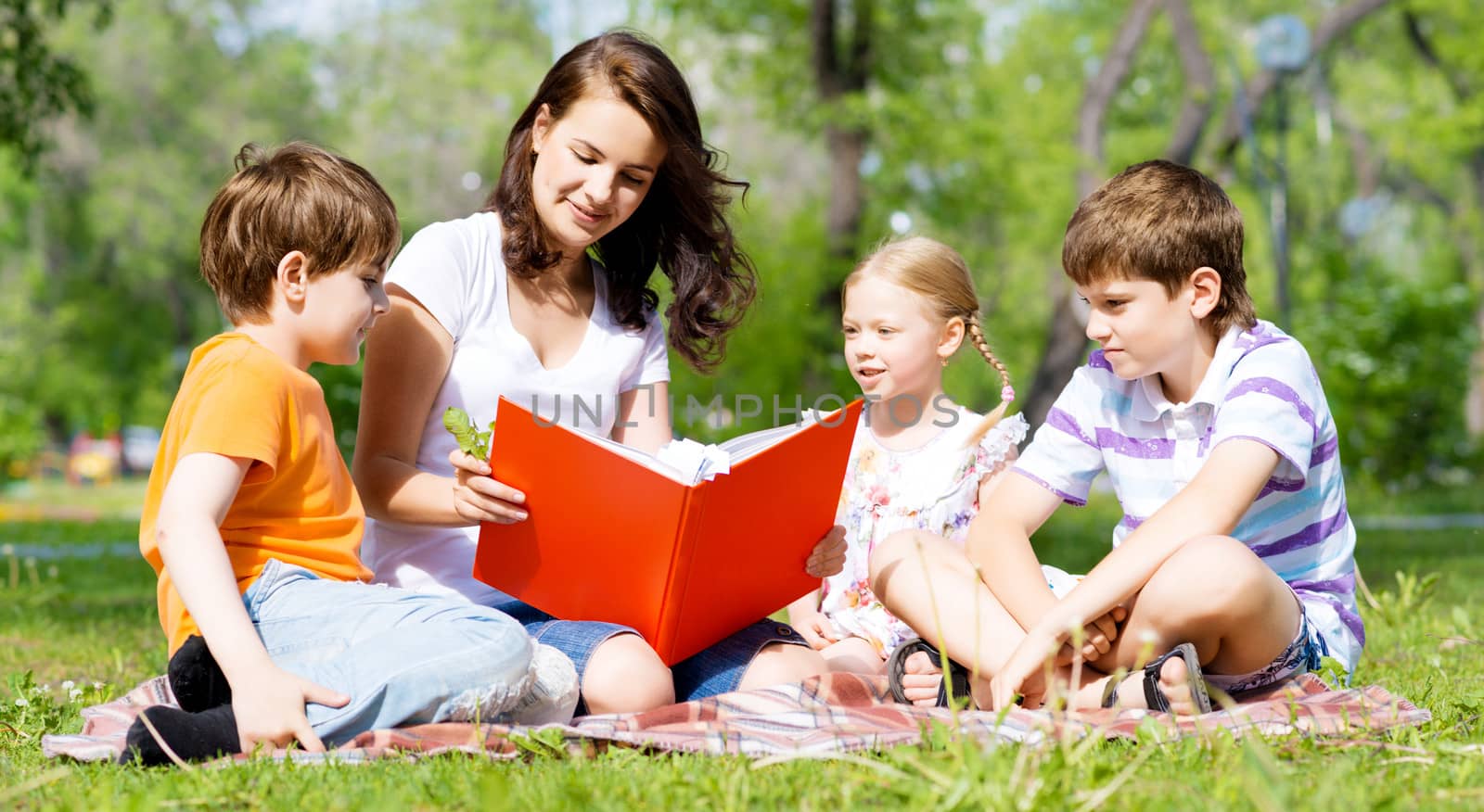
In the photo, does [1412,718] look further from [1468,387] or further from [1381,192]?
[1381,192]

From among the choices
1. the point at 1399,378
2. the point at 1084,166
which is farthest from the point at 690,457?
the point at 1399,378

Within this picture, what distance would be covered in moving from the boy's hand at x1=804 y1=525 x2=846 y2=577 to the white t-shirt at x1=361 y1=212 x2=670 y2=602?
0.68m

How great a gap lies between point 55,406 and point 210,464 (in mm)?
32185

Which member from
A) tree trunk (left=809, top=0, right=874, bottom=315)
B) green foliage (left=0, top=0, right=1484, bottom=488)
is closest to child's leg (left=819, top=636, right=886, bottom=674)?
tree trunk (left=809, top=0, right=874, bottom=315)

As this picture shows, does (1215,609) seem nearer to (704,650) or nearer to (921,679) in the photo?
(921,679)

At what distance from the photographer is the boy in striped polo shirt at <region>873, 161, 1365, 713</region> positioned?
2.51 meters

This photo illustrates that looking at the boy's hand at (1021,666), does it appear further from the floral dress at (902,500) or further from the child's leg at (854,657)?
the floral dress at (902,500)

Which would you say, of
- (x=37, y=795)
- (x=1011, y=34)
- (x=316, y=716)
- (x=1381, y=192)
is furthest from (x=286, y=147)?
(x=1381, y=192)

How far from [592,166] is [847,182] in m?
9.71

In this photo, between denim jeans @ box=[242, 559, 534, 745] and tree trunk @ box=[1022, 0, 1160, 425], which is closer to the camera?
denim jeans @ box=[242, 559, 534, 745]

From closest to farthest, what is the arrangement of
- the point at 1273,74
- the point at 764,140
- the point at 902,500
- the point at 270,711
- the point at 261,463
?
the point at 270,711 → the point at 261,463 → the point at 902,500 → the point at 1273,74 → the point at 764,140

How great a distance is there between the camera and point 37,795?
2.05 meters

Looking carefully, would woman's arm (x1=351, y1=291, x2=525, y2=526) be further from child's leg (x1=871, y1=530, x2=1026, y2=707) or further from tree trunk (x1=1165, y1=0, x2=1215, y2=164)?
tree trunk (x1=1165, y1=0, x2=1215, y2=164)

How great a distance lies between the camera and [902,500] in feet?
11.5
